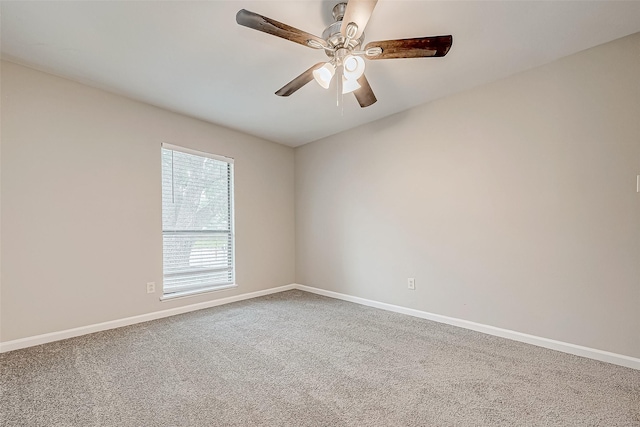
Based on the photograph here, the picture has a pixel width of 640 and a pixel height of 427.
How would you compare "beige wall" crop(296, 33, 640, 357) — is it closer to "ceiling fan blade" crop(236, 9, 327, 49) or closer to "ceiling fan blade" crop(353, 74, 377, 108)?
"ceiling fan blade" crop(353, 74, 377, 108)

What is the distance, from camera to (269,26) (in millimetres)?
1584

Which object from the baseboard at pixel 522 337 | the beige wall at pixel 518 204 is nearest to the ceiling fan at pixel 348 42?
the beige wall at pixel 518 204

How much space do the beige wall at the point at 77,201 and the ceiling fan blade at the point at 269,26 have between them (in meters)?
2.15

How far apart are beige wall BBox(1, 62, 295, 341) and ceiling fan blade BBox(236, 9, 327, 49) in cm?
215

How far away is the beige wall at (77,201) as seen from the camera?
2412 mm

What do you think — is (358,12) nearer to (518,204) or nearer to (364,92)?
(364,92)

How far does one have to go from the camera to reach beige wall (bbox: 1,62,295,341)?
7.91ft

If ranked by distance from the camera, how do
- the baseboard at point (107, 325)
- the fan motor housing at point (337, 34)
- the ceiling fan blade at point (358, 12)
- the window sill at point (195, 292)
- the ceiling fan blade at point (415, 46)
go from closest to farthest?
the ceiling fan blade at point (358, 12), the ceiling fan blade at point (415, 46), the fan motor housing at point (337, 34), the baseboard at point (107, 325), the window sill at point (195, 292)

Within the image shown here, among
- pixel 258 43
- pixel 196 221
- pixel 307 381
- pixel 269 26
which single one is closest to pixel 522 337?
pixel 307 381

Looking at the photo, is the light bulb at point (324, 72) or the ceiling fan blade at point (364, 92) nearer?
the light bulb at point (324, 72)

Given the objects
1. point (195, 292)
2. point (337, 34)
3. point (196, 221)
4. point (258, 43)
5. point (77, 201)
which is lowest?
point (195, 292)

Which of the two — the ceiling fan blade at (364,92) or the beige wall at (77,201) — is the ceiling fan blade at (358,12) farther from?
the beige wall at (77,201)

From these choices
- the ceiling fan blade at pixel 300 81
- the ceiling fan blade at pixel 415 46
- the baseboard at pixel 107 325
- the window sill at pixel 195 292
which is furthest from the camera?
the window sill at pixel 195 292

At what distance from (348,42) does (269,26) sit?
1.65 ft
